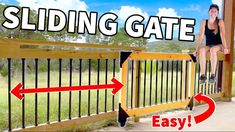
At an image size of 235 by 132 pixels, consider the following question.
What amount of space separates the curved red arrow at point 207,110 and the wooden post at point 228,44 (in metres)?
0.40

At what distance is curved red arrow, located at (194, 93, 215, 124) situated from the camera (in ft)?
10.3

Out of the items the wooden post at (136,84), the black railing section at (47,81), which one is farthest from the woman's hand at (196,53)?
the black railing section at (47,81)

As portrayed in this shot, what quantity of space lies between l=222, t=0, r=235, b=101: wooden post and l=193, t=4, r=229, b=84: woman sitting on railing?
0.09 metres

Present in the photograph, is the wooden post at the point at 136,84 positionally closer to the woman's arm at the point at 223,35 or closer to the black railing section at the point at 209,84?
the black railing section at the point at 209,84

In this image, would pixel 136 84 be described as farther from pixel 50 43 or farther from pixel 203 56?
pixel 203 56

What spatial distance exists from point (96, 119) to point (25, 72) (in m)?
0.71

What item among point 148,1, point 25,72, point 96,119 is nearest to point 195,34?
point 148,1

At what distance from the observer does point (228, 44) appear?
13.9ft

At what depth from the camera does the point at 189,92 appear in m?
3.54

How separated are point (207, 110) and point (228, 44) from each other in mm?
1102

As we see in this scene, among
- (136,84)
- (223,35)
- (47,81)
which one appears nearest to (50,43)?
(47,81)

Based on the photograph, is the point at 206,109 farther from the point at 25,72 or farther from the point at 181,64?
the point at 25,72

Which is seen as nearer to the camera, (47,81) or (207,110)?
(47,81)

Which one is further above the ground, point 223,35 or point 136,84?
point 223,35
